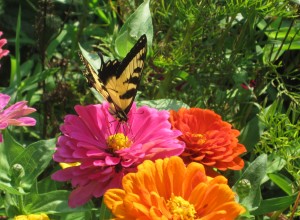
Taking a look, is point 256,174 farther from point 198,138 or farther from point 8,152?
point 8,152

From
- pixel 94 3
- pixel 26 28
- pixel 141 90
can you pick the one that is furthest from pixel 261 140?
pixel 26 28

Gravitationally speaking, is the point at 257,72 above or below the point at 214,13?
below

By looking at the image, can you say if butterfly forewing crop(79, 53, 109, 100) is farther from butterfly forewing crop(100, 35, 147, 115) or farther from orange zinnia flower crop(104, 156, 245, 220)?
orange zinnia flower crop(104, 156, 245, 220)

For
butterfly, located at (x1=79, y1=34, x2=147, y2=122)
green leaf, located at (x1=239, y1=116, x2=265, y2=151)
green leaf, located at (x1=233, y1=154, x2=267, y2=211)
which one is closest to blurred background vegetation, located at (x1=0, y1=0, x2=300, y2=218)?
green leaf, located at (x1=239, y1=116, x2=265, y2=151)

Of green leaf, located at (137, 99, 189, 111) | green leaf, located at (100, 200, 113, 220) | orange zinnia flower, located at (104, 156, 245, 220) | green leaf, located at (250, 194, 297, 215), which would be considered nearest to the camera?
orange zinnia flower, located at (104, 156, 245, 220)

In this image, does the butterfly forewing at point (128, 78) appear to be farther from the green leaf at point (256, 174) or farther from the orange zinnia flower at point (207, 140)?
the green leaf at point (256, 174)

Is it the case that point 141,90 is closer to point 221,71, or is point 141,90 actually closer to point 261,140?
point 221,71
